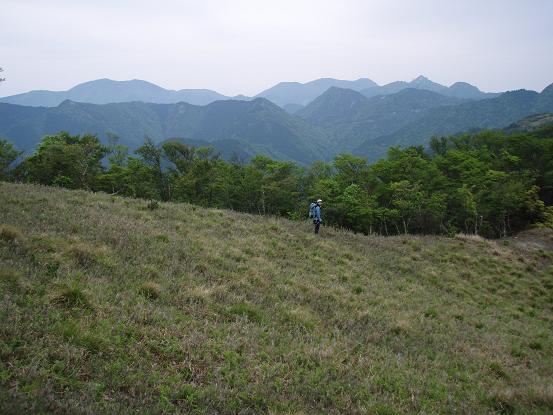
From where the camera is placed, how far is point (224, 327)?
8.04 meters

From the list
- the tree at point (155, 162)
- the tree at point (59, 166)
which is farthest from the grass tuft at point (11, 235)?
the tree at point (155, 162)

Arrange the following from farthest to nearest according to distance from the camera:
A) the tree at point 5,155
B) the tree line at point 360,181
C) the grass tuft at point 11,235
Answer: the tree at point 5,155, the tree line at point 360,181, the grass tuft at point 11,235

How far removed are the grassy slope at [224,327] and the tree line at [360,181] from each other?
2959 centimetres

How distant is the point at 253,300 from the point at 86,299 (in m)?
4.43

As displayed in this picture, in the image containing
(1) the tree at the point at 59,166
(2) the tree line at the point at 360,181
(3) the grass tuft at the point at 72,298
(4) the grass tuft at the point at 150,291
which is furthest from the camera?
(1) the tree at the point at 59,166

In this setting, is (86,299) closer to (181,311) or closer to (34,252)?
(181,311)

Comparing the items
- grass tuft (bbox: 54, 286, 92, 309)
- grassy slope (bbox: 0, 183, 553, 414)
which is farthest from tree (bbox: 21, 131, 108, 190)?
grass tuft (bbox: 54, 286, 92, 309)

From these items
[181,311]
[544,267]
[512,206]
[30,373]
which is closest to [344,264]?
[181,311]

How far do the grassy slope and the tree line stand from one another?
29593 millimetres

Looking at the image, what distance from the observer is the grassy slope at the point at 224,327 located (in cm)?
547

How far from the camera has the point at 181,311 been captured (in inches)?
327

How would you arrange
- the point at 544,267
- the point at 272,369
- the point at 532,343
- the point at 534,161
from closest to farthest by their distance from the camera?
the point at 272,369, the point at 532,343, the point at 544,267, the point at 534,161

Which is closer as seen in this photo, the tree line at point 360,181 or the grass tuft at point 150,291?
the grass tuft at point 150,291

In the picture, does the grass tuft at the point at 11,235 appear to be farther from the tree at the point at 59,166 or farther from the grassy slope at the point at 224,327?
the tree at the point at 59,166
